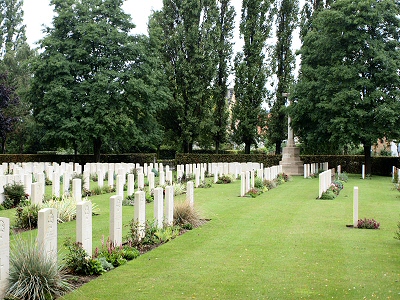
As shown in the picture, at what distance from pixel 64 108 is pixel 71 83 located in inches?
102

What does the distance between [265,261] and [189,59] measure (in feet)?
112

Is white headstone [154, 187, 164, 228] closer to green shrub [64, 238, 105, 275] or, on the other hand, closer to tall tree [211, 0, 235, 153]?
green shrub [64, 238, 105, 275]

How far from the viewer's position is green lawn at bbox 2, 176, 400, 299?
20.9 feet

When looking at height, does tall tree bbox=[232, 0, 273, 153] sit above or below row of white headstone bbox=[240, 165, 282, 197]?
above

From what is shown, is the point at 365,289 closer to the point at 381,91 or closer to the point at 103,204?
the point at 103,204

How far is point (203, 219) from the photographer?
12.3 meters

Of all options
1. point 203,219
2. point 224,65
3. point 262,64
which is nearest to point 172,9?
point 224,65

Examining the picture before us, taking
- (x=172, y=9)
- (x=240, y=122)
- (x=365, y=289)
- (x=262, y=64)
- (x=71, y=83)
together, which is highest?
(x=172, y=9)

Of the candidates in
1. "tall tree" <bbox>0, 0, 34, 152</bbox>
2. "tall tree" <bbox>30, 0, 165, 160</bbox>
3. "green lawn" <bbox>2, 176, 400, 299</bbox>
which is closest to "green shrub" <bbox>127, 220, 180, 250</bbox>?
"green lawn" <bbox>2, 176, 400, 299</bbox>

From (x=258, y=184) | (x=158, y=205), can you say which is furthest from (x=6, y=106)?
(x=158, y=205)

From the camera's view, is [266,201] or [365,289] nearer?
[365,289]

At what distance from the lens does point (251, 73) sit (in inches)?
1570

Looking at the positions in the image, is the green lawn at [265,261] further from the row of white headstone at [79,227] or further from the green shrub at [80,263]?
the row of white headstone at [79,227]

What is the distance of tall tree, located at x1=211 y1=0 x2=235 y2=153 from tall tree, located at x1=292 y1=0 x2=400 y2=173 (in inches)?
427
